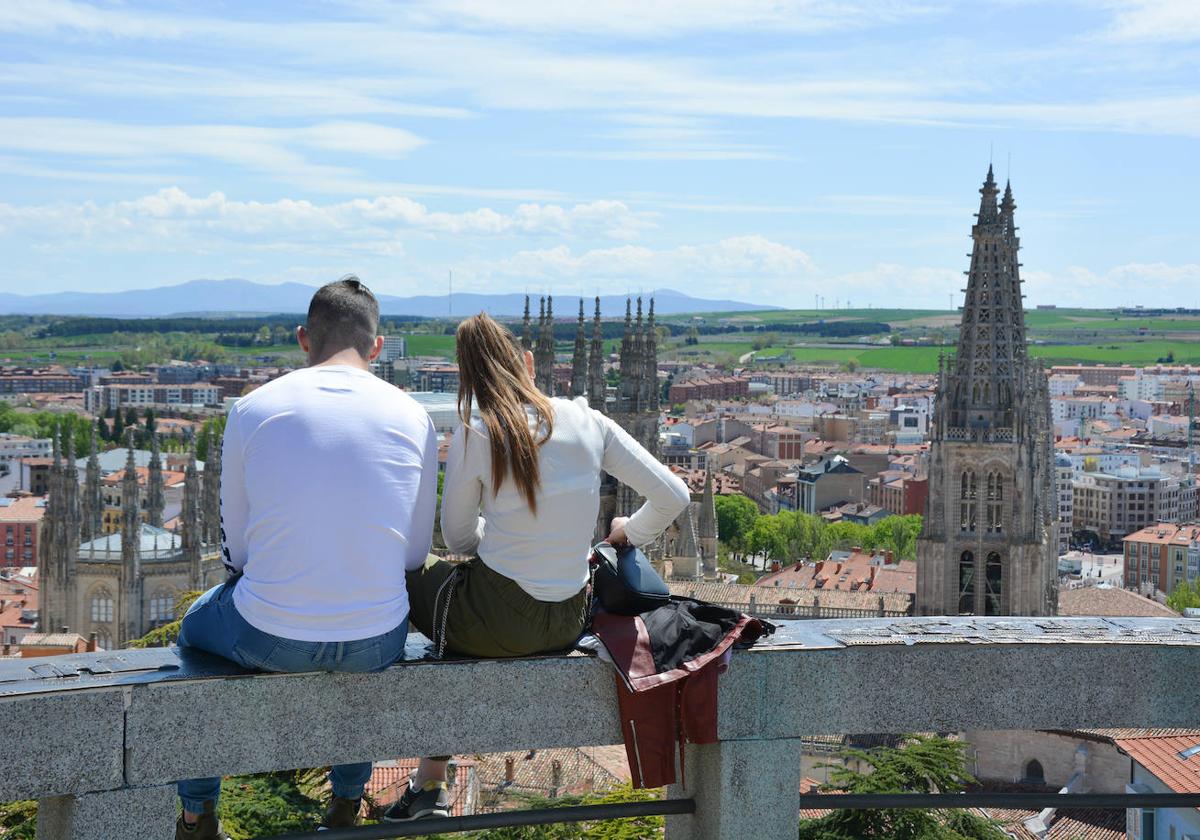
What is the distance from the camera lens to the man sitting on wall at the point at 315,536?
468 centimetres

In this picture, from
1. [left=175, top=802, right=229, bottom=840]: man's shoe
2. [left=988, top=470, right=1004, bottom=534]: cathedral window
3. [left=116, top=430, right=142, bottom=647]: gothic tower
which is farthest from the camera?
[left=988, top=470, right=1004, bottom=534]: cathedral window

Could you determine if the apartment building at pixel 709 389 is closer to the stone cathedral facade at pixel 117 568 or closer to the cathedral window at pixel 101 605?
the stone cathedral facade at pixel 117 568

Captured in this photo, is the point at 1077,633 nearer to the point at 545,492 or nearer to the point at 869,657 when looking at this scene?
the point at 869,657

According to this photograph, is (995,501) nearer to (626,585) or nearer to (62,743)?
(626,585)

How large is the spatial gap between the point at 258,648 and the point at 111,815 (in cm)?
60

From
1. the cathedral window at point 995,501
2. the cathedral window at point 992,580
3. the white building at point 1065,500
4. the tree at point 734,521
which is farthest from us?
the white building at point 1065,500

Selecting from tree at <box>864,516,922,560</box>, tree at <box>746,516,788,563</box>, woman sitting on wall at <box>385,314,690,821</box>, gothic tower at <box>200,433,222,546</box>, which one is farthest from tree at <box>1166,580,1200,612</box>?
woman sitting on wall at <box>385,314,690,821</box>

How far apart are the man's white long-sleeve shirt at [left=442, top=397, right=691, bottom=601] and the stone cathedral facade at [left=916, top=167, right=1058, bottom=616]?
34.6 m

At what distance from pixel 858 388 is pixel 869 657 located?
568 ft

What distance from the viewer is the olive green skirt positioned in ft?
16.1

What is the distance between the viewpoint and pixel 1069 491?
8606 centimetres

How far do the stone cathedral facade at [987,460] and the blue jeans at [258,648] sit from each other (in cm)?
3523

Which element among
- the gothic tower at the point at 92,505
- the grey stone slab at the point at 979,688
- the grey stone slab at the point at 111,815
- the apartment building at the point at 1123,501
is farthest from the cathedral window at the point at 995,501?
the apartment building at the point at 1123,501

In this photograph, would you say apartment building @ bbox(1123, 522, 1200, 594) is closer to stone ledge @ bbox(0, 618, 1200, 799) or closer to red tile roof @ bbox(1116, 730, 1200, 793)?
red tile roof @ bbox(1116, 730, 1200, 793)
